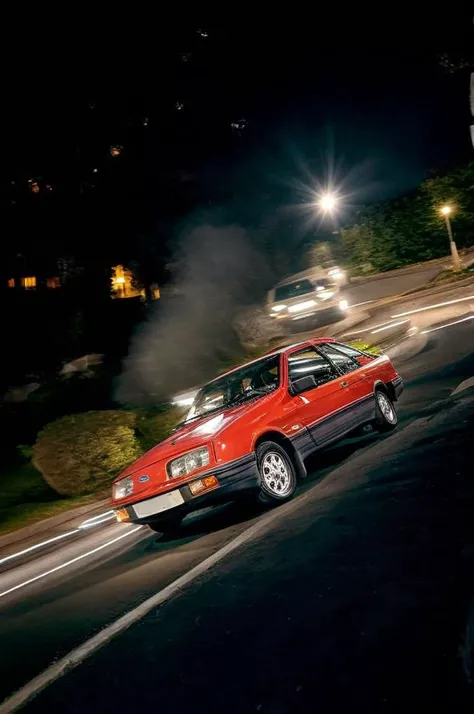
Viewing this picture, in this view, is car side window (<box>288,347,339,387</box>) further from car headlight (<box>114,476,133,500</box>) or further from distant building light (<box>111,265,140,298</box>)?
distant building light (<box>111,265,140,298</box>)

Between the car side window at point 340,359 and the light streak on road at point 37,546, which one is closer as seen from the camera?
the car side window at point 340,359

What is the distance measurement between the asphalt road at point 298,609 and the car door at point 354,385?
786mm

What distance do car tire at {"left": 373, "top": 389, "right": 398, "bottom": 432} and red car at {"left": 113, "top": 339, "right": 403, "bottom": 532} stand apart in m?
0.01

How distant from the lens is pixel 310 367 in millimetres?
7102

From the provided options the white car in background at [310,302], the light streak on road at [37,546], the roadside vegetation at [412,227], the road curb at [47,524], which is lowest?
the light streak on road at [37,546]

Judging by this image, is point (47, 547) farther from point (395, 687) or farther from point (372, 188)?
point (372, 188)

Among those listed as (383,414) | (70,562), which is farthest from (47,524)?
(383,414)

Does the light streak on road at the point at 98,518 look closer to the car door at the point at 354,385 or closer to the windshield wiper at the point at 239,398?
the windshield wiper at the point at 239,398

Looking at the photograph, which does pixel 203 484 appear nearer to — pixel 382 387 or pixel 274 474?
pixel 274 474

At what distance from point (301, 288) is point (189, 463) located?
16.0 metres

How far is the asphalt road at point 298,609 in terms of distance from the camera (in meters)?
2.30

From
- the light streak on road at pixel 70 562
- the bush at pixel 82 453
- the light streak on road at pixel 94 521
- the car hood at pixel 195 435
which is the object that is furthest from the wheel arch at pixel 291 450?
the bush at pixel 82 453

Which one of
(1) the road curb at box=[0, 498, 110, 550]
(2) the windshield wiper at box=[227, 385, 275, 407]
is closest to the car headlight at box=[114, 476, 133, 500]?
(2) the windshield wiper at box=[227, 385, 275, 407]

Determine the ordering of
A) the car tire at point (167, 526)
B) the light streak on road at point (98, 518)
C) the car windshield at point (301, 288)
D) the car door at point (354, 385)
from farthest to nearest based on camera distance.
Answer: the car windshield at point (301, 288) < the light streak on road at point (98, 518) < the car door at point (354, 385) < the car tire at point (167, 526)
